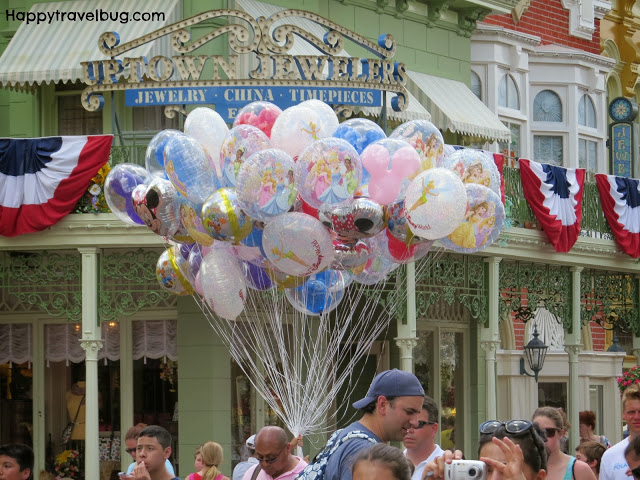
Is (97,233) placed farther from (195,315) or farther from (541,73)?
(541,73)

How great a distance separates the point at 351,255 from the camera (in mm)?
13539

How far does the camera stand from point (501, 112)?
2394 centimetres

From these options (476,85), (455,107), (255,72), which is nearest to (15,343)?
(255,72)

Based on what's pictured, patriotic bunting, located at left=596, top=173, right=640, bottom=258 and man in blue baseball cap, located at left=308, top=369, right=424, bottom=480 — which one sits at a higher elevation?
patriotic bunting, located at left=596, top=173, right=640, bottom=258

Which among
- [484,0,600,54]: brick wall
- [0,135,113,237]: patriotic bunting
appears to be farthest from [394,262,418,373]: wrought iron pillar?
[484,0,600,54]: brick wall

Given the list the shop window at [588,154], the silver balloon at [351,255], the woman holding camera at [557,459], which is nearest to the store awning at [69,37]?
the silver balloon at [351,255]

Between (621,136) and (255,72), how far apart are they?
9.91 meters

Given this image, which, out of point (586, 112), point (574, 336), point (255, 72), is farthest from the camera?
point (586, 112)

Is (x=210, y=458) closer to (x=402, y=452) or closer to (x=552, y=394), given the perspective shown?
(x=402, y=452)

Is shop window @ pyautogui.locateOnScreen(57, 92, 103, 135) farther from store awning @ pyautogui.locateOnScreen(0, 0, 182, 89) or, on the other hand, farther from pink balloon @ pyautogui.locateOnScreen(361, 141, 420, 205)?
pink balloon @ pyautogui.locateOnScreen(361, 141, 420, 205)

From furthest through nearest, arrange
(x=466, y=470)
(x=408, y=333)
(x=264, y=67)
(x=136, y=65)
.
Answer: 1. (x=408, y=333)
2. (x=136, y=65)
3. (x=264, y=67)
4. (x=466, y=470)

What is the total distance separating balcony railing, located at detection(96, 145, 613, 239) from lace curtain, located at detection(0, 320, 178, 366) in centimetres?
275

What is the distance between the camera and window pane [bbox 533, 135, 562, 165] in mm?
24797

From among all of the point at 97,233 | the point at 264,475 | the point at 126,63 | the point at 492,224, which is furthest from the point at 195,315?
the point at 264,475
